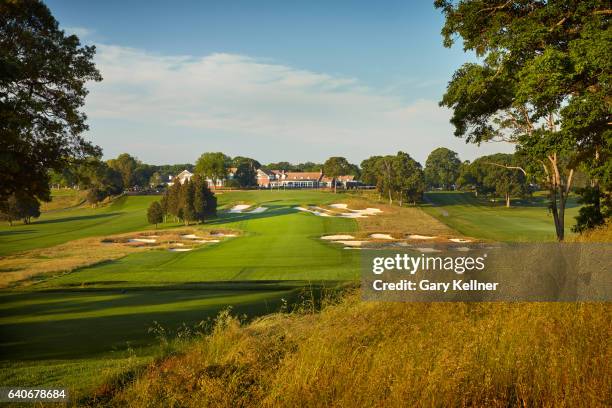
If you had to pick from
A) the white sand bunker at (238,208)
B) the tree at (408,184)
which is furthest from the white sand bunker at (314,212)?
the tree at (408,184)

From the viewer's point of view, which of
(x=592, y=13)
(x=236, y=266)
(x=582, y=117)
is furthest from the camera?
(x=236, y=266)

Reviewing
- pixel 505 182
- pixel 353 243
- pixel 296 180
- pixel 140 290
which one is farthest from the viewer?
pixel 296 180

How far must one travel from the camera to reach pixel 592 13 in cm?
1352

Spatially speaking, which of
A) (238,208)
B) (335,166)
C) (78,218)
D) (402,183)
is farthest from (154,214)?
(335,166)

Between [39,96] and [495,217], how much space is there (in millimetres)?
63896

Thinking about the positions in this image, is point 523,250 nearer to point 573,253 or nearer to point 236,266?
point 573,253

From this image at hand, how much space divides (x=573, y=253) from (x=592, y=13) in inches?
364

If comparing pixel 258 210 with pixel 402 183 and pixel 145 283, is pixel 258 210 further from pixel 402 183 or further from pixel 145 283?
pixel 145 283

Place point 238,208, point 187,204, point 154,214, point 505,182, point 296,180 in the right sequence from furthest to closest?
1. point 296,180
2. point 505,182
3. point 238,208
4. point 187,204
5. point 154,214

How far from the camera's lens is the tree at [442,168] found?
136125 mm

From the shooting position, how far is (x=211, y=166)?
10269 cm

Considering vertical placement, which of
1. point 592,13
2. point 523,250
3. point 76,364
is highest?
point 592,13

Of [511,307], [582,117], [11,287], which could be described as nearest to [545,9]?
[582,117]

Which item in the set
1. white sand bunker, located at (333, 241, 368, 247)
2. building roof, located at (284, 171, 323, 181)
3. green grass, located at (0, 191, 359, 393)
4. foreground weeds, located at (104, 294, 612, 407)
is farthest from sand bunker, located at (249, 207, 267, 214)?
building roof, located at (284, 171, 323, 181)
